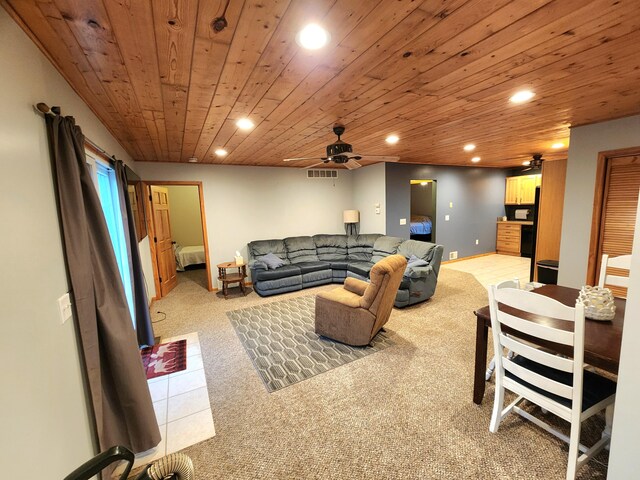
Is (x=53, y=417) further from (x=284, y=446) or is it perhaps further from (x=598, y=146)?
(x=598, y=146)

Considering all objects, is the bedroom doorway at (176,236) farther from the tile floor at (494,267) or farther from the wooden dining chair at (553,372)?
the tile floor at (494,267)

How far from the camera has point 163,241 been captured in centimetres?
536

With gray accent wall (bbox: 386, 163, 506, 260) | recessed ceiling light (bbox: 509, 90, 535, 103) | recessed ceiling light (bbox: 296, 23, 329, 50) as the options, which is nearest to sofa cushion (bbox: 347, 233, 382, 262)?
gray accent wall (bbox: 386, 163, 506, 260)

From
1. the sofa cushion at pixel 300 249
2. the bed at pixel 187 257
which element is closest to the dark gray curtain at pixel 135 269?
the sofa cushion at pixel 300 249

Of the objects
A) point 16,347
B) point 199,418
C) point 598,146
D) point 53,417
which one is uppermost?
point 598,146

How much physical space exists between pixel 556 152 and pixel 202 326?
7.05 meters

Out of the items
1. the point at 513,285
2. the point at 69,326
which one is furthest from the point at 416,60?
the point at 69,326

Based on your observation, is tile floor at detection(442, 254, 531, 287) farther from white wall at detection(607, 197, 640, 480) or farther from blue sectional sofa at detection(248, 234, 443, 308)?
white wall at detection(607, 197, 640, 480)

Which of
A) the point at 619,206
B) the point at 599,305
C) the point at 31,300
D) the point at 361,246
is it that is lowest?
the point at 361,246

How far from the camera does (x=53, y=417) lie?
3.81 feet

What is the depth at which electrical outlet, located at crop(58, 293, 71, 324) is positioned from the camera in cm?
133

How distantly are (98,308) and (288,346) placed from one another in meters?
1.99

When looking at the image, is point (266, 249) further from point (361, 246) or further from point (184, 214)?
point (184, 214)

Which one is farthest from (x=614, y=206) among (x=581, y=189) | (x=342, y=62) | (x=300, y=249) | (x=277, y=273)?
(x=300, y=249)
